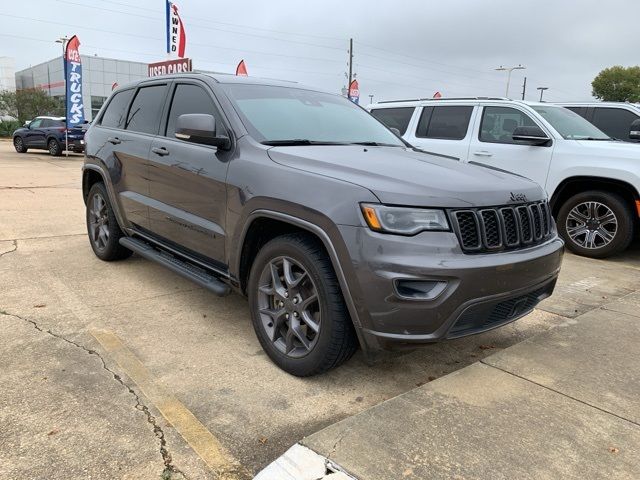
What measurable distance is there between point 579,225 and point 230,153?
499 centimetres

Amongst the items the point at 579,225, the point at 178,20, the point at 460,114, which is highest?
the point at 178,20

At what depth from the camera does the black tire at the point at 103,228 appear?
17.1 feet

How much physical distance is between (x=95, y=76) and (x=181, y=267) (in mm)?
55488

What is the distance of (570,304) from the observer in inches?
188

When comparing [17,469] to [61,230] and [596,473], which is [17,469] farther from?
[61,230]

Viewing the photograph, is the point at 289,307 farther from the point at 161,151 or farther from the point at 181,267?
the point at 161,151

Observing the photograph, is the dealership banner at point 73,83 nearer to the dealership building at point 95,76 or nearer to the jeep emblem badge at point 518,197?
the jeep emblem badge at point 518,197

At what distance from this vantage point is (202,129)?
3359mm

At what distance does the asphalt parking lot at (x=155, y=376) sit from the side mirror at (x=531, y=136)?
198 cm

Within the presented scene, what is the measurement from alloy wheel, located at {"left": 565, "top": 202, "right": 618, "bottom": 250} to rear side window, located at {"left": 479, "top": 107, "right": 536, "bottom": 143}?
4.17ft

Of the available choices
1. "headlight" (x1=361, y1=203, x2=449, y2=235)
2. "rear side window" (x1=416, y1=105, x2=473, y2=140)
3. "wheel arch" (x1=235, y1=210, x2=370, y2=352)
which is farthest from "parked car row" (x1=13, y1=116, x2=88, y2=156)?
"headlight" (x1=361, y1=203, x2=449, y2=235)

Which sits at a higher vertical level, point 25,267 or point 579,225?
point 579,225

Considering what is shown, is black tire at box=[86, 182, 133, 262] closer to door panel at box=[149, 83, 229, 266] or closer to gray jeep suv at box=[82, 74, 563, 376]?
gray jeep suv at box=[82, 74, 563, 376]

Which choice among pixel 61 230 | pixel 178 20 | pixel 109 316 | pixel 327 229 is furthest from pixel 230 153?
pixel 178 20
